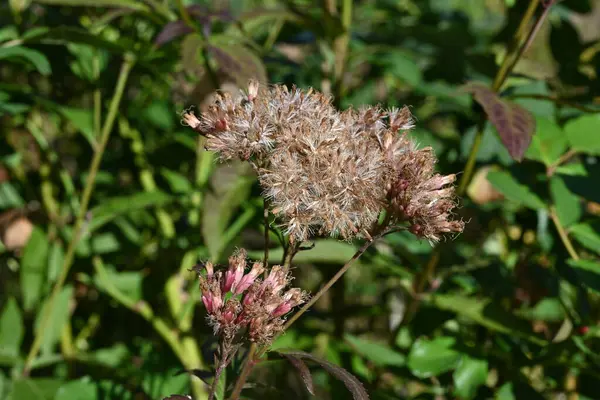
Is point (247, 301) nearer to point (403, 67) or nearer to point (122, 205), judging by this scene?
→ point (122, 205)

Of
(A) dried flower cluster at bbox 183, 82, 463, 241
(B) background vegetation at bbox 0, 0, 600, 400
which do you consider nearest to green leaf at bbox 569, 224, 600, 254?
(B) background vegetation at bbox 0, 0, 600, 400

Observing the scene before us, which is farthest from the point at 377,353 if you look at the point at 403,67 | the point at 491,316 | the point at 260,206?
the point at 403,67

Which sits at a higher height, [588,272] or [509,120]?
[509,120]

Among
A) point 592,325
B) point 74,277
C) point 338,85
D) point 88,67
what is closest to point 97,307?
point 74,277

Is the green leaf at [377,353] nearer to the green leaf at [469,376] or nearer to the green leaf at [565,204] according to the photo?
the green leaf at [469,376]

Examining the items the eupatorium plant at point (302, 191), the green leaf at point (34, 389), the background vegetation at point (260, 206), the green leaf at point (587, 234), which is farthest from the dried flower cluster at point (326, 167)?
the green leaf at point (34, 389)
